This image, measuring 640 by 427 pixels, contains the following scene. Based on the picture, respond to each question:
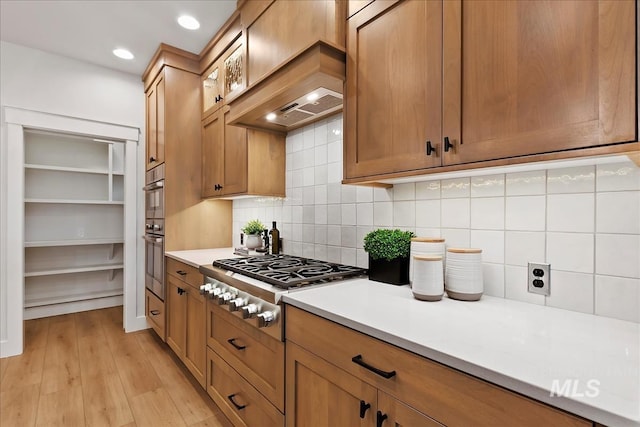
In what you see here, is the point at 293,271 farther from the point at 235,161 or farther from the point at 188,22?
the point at 188,22

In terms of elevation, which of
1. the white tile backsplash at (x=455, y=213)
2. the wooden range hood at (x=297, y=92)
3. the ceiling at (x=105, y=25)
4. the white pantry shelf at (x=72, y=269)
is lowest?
the white pantry shelf at (x=72, y=269)

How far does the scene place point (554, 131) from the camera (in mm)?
821

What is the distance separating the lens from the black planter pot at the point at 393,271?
4.55ft

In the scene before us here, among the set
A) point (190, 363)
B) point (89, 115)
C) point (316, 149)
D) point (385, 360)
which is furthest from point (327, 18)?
point (89, 115)

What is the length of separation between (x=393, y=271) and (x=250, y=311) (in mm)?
668

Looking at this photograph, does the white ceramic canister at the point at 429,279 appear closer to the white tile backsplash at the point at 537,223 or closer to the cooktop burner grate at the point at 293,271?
the white tile backsplash at the point at 537,223

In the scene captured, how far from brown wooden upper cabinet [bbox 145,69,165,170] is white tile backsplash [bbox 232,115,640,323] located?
1.99 metres

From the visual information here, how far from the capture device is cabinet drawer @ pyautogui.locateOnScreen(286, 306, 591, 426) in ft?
1.98

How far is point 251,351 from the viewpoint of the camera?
145 centimetres

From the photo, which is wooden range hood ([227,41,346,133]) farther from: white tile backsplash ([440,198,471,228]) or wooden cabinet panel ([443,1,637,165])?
white tile backsplash ([440,198,471,228])

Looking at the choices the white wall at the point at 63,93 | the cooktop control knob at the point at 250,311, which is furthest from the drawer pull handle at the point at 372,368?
the white wall at the point at 63,93

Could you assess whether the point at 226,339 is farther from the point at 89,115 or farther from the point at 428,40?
the point at 89,115

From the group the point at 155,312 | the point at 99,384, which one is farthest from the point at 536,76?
the point at 155,312

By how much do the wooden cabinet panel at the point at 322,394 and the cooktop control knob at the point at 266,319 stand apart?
126mm
